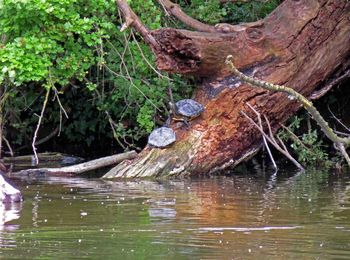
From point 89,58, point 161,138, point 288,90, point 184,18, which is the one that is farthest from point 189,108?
point 288,90

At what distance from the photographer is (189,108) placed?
47.0ft

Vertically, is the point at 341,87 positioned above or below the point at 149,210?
above

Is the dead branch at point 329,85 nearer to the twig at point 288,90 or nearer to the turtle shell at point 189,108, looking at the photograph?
the turtle shell at point 189,108

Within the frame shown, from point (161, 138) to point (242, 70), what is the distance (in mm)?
1718

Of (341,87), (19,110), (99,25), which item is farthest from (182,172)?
(341,87)

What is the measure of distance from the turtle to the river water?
115cm

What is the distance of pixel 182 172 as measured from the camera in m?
14.2

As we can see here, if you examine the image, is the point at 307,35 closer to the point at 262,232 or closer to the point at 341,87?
the point at 341,87

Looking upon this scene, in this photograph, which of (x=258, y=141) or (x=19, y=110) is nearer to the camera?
(x=258, y=141)

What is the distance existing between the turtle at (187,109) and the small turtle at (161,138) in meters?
0.37

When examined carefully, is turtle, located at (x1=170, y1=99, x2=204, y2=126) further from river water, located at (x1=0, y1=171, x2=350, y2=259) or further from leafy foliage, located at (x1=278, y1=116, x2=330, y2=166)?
leafy foliage, located at (x1=278, y1=116, x2=330, y2=166)

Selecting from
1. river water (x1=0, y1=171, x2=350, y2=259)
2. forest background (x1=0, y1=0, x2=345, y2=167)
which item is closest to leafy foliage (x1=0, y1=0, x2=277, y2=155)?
forest background (x1=0, y1=0, x2=345, y2=167)

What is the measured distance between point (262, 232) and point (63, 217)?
2.32m

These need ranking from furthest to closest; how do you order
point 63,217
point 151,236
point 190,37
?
point 190,37, point 63,217, point 151,236
